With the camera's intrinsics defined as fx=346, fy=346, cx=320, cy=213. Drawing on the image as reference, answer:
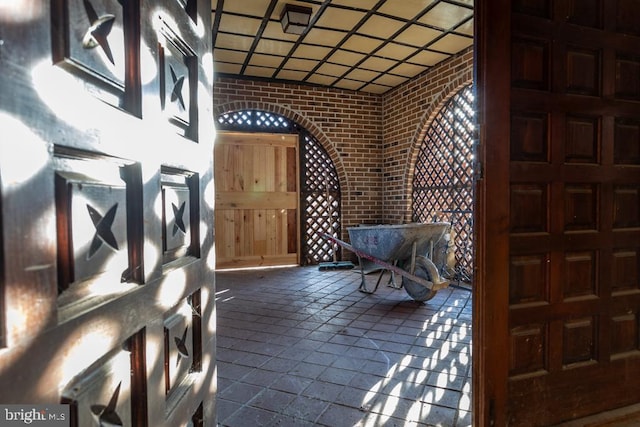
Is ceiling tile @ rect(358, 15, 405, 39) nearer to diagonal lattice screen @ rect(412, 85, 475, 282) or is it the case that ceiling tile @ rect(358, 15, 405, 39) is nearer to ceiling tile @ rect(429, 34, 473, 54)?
ceiling tile @ rect(429, 34, 473, 54)

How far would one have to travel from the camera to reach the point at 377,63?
410cm

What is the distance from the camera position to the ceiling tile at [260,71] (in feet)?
14.1

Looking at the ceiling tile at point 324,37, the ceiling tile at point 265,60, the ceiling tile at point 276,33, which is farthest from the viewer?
the ceiling tile at point 265,60

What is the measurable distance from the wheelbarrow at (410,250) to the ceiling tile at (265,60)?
226 centimetres

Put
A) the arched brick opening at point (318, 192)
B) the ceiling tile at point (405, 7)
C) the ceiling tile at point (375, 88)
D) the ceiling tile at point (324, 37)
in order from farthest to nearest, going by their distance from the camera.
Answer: the arched brick opening at point (318, 192)
the ceiling tile at point (375, 88)
the ceiling tile at point (324, 37)
the ceiling tile at point (405, 7)

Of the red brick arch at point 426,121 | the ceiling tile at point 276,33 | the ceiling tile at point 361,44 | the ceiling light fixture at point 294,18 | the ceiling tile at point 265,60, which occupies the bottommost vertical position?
the red brick arch at point 426,121

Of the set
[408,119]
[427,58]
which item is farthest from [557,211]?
[408,119]

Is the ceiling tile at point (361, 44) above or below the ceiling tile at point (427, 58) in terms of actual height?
above

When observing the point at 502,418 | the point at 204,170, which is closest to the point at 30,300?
the point at 204,170

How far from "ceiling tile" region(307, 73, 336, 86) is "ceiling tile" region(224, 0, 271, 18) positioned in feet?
5.08

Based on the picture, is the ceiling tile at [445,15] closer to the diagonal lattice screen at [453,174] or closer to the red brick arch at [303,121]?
the diagonal lattice screen at [453,174]

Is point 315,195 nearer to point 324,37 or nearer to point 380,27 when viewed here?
point 324,37

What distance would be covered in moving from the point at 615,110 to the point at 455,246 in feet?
9.08

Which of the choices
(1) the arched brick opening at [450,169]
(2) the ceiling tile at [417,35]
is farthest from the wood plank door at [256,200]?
(2) the ceiling tile at [417,35]
